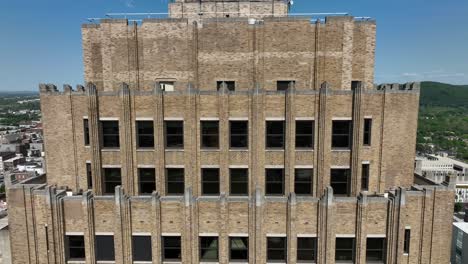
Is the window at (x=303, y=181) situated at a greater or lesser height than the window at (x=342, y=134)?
lesser

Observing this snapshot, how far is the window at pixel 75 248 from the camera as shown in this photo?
20672 mm

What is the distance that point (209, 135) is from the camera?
2241 cm

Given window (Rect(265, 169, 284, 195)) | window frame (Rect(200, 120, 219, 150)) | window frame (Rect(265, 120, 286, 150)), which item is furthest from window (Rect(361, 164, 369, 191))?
window frame (Rect(200, 120, 219, 150))

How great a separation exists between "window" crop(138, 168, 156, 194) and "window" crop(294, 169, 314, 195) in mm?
11232

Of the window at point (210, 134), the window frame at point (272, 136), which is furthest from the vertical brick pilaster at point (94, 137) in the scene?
the window frame at point (272, 136)

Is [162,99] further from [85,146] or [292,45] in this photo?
[292,45]

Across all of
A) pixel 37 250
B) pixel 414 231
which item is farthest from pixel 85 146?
pixel 414 231

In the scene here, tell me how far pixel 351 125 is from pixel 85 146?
67.8 ft

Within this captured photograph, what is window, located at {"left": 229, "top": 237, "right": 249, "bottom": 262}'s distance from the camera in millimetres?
20422

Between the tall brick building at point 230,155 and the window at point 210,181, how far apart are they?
0.35 feet

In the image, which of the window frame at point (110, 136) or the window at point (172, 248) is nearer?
the window at point (172, 248)

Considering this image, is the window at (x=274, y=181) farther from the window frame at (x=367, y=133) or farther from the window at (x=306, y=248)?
the window frame at (x=367, y=133)

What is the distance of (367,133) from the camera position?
871 inches

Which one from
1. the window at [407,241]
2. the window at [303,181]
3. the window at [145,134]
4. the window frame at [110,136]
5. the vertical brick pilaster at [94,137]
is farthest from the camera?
the window at [303,181]
